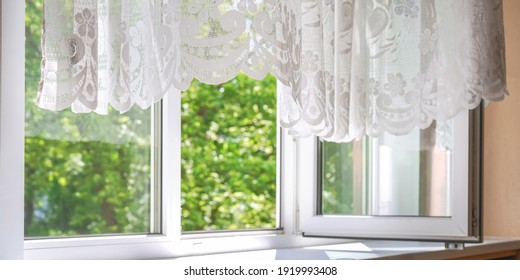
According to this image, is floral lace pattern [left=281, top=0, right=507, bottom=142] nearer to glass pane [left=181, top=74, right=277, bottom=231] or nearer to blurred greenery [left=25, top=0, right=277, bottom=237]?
blurred greenery [left=25, top=0, right=277, bottom=237]

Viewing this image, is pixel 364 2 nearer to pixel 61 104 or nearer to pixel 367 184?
pixel 367 184

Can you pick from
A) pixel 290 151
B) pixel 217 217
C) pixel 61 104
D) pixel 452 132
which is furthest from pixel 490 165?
pixel 217 217

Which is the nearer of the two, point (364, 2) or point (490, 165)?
point (364, 2)

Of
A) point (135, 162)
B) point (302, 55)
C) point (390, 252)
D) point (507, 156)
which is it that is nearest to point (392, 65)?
point (302, 55)

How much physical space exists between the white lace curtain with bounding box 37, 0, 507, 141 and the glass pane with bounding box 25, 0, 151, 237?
379mm

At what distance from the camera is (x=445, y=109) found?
222 cm

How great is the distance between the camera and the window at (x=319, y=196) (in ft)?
6.88

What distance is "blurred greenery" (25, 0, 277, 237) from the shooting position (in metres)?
2.16

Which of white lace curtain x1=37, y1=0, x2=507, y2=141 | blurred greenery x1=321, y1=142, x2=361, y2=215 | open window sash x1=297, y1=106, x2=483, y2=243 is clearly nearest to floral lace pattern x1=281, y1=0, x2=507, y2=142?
white lace curtain x1=37, y1=0, x2=507, y2=141

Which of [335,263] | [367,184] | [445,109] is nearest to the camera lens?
[335,263]

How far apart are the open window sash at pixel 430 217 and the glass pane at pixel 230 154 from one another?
3.57 meters

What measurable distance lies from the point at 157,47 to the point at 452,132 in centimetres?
114

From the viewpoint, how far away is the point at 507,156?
2.64 m

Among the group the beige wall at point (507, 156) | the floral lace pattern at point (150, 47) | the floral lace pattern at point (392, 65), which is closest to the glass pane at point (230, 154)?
the beige wall at point (507, 156)
